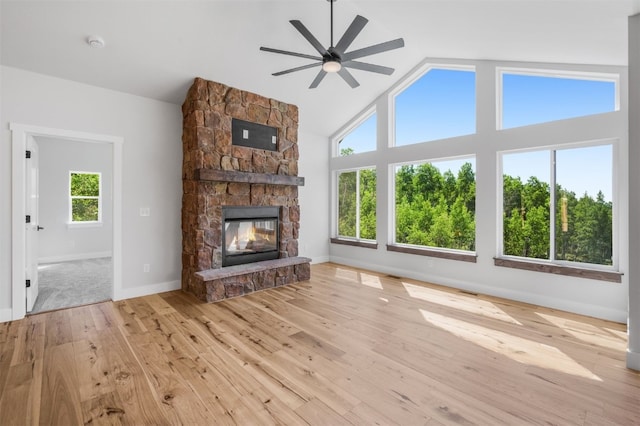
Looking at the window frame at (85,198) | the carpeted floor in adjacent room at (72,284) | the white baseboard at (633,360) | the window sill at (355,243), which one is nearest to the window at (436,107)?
the window sill at (355,243)

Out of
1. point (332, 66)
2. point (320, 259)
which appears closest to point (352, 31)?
point (332, 66)

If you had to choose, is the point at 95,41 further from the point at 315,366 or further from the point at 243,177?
the point at 315,366

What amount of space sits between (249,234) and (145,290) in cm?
163

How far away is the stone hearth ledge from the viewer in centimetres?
387

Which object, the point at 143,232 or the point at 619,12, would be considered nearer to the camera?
the point at 619,12

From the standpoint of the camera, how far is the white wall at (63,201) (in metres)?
6.44

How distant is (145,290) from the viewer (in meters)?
4.19

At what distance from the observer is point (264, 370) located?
2.28 meters

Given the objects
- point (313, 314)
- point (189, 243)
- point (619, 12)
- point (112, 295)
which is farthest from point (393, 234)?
point (112, 295)

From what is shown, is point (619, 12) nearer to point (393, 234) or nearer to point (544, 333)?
point (544, 333)

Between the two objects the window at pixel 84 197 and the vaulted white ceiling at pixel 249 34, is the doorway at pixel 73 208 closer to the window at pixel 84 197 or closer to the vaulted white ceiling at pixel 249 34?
the window at pixel 84 197

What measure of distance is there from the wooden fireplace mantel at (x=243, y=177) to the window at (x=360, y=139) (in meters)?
1.68

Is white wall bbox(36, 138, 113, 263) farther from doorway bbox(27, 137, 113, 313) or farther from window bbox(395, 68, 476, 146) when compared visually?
window bbox(395, 68, 476, 146)

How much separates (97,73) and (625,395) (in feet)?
18.9
